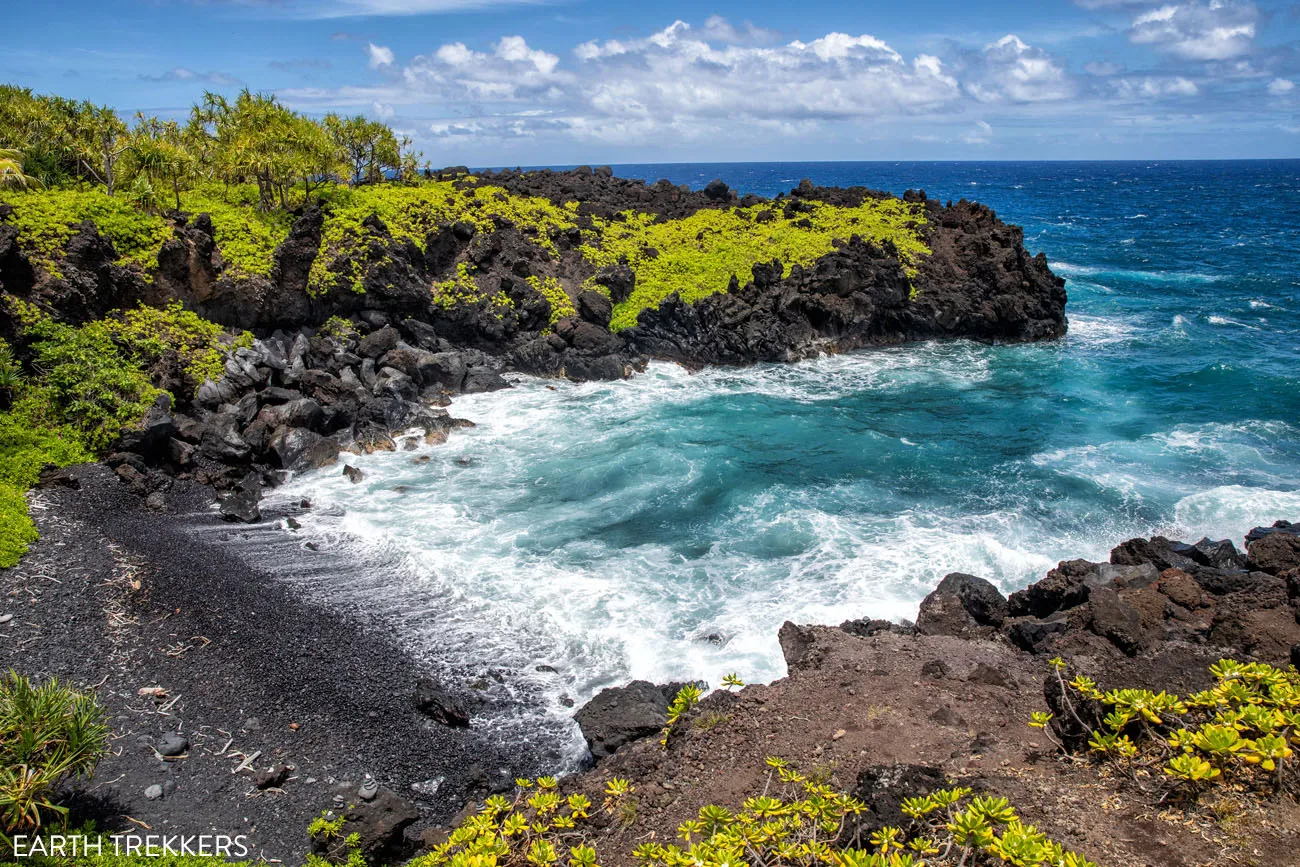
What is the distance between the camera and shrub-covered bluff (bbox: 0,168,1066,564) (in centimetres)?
2747

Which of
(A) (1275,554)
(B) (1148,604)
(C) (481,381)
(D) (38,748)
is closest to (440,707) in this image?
(D) (38,748)

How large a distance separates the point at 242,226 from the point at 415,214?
9832 millimetres

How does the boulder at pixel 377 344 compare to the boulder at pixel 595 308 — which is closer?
the boulder at pixel 377 344

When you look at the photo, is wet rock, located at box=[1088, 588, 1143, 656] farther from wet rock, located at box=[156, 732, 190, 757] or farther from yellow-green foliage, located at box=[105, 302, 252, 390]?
yellow-green foliage, located at box=[105, 302, 252, 390]

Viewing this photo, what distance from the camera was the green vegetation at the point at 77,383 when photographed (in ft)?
78.7

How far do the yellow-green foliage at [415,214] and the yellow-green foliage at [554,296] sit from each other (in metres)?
3.23

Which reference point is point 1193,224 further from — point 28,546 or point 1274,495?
point 28,546

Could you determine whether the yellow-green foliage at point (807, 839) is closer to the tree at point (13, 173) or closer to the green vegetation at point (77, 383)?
the green vegetation at point (77, 383)

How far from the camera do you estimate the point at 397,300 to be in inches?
1528

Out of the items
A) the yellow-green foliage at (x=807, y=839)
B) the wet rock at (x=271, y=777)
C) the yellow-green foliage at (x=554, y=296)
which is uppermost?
the yellow-green foliage at (x=554, y=296)

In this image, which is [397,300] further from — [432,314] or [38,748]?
[38,748]

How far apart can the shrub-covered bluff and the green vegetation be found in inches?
3.5

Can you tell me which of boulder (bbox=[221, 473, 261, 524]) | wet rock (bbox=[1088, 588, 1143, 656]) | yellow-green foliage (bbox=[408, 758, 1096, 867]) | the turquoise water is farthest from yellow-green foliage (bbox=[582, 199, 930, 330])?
yellow-green foliage (bbox=[408, 758, 1096, 867])

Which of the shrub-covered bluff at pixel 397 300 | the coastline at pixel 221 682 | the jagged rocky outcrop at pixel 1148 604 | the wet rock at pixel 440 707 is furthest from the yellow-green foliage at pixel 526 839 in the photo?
the shrub-covered bluff at pixel 397 300
